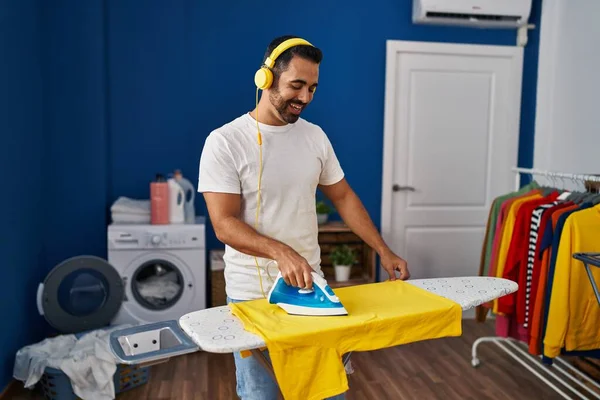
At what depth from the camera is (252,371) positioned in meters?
1.59

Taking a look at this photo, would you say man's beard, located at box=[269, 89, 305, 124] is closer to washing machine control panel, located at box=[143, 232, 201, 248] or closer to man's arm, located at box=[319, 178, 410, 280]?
man's arm, located at box=[319, 178, 410, 280]

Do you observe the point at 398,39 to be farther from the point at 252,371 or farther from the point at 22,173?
the point at 252,371

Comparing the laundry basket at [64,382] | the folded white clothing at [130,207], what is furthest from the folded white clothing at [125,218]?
the laundry basket at [64,382]

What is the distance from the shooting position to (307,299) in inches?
55.2

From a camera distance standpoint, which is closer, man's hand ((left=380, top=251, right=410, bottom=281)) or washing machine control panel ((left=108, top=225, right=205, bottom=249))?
man's hand ((left=380, top=251, right=410, bottom=281))

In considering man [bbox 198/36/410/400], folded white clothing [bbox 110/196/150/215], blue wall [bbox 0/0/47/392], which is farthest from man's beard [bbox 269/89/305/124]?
folded white clothing [bbox 110/196/150/215]

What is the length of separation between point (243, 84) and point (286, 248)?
250cm

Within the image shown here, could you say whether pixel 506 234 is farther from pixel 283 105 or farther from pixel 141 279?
pixel 141 279

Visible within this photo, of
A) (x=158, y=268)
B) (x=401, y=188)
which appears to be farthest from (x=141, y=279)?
(x=401, y=188)

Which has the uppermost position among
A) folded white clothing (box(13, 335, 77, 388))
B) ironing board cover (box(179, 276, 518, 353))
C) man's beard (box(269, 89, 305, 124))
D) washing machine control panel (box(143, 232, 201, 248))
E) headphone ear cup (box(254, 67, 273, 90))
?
headphone ear cup (box(254, 67, 273, 90))

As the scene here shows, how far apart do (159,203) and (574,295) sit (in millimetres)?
2196

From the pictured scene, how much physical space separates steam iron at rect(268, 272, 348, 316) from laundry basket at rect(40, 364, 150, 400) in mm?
1617

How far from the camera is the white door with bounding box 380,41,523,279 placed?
394 cm

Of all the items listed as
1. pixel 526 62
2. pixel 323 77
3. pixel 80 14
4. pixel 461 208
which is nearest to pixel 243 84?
pixel 323 77
